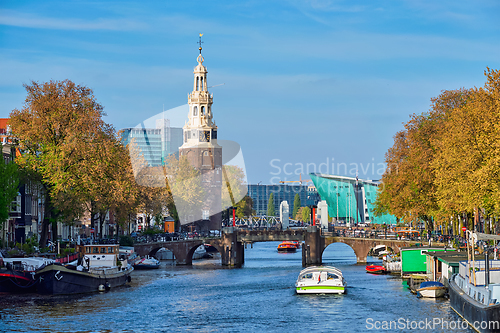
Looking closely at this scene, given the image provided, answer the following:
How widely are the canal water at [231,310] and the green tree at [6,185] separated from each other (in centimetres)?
1565

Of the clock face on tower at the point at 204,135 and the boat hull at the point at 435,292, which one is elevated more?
the clock face on tower at the point at 204,135

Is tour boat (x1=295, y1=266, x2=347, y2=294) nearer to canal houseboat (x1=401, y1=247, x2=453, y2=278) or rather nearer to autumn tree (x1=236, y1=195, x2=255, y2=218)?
canal houseboat (x1=401, y1=247, x2=453, y2=278)

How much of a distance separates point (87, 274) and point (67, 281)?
2.84 m

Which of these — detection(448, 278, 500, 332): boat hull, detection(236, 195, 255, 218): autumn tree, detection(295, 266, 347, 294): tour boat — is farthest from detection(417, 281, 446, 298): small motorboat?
detection(236, 195, 255, 218): autumn tree

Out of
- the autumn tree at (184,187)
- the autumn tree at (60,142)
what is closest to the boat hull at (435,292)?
the autumn tree at (60,142)

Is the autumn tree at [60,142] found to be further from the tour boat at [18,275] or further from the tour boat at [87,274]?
the tour boat at [18,275]

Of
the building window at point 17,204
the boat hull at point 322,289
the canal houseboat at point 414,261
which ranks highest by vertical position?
the building window at point 17,204

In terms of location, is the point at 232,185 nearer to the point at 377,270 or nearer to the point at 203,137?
the point at 203,137

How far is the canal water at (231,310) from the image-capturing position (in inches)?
1875

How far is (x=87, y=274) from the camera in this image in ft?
217

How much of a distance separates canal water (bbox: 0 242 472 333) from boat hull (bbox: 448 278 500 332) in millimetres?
876

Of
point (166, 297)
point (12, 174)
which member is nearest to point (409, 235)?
point (166, 297)

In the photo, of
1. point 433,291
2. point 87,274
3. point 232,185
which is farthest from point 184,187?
point 433,291

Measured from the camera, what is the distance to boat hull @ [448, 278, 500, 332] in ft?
120
